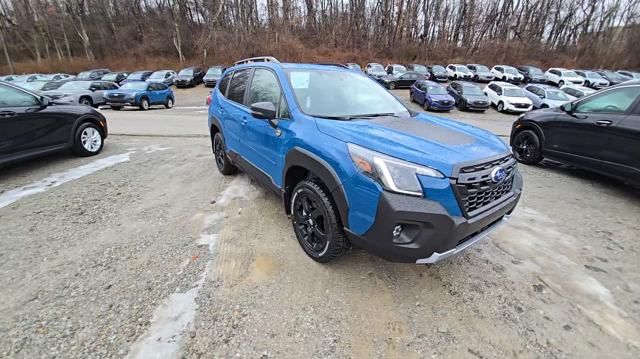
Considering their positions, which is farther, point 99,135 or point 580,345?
point 99,135

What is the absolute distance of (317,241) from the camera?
9.27 ft

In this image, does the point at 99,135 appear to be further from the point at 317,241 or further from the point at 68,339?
the point at 317,241

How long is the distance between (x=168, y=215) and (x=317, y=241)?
82.5 inches

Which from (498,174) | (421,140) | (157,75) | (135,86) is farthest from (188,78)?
(498,174)

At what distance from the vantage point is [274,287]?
2.56 m

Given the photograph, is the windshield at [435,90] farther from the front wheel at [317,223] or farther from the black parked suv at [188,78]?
the black parked suv at [188,78]

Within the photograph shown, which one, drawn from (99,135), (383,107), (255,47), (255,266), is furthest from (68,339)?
(255,47)

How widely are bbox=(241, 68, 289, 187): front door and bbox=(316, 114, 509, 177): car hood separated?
594 mm

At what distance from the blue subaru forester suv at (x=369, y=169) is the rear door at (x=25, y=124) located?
160 inches

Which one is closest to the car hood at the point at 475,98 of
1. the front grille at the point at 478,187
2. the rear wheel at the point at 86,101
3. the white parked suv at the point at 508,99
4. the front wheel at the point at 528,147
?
the white parked suv at the point at 508,99

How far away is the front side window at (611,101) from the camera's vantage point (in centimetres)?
450

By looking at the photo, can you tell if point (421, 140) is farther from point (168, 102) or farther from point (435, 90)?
point (168, 102)

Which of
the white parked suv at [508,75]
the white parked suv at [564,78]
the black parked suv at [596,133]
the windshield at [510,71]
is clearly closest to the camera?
the black parked suv at [596,133]

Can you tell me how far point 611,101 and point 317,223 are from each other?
5.26 meters
